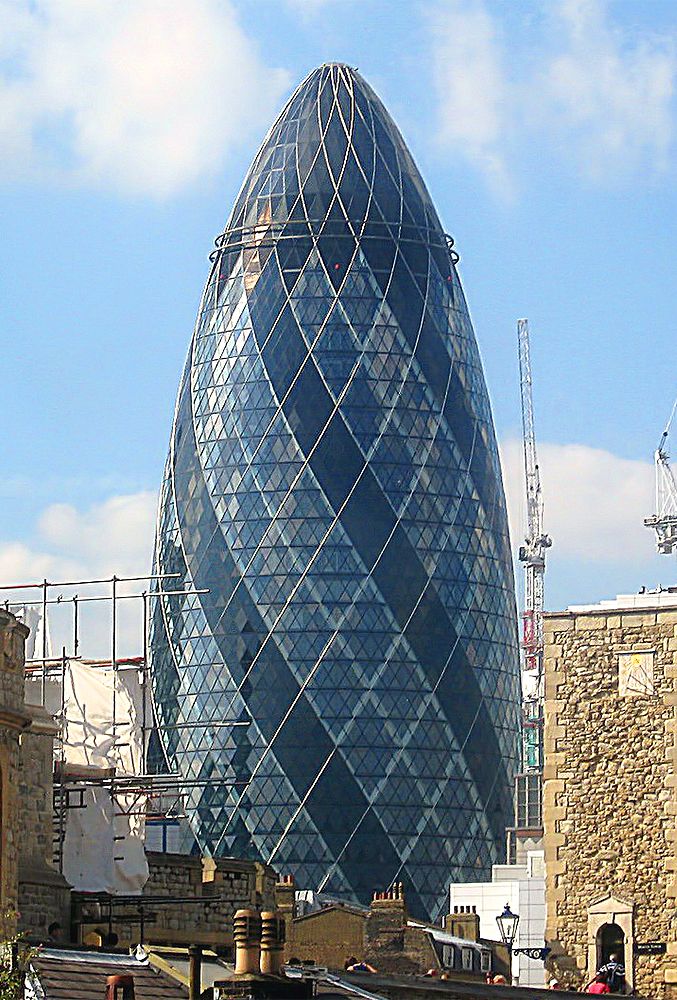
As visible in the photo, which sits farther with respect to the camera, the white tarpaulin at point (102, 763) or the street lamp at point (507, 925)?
the street lamp at point (507, 925)

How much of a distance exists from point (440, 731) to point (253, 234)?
693 inches

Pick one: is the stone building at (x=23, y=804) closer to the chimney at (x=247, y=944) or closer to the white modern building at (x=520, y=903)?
the chimney at (x=247, y=944)

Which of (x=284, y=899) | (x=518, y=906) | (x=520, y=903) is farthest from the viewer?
(x=284, y=899)

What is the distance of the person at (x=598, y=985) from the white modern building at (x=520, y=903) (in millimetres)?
3733

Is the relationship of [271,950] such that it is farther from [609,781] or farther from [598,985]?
[609,781]

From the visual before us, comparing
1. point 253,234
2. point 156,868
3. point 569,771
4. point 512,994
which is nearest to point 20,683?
point 512,994

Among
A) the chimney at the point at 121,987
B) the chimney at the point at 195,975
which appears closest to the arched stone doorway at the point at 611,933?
the chimney at the point at 195,975

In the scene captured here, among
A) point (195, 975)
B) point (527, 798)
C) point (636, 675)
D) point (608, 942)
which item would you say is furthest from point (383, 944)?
point (527, 798)

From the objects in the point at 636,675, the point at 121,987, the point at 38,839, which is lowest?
the point at 121,987

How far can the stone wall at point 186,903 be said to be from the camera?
38875mm

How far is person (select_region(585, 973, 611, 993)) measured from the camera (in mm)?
37628

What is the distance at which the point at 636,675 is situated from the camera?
40219mm

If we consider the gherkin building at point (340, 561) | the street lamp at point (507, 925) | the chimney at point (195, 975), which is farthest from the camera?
the gherkin building at point (340, 561)

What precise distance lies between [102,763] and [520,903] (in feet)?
43.6
